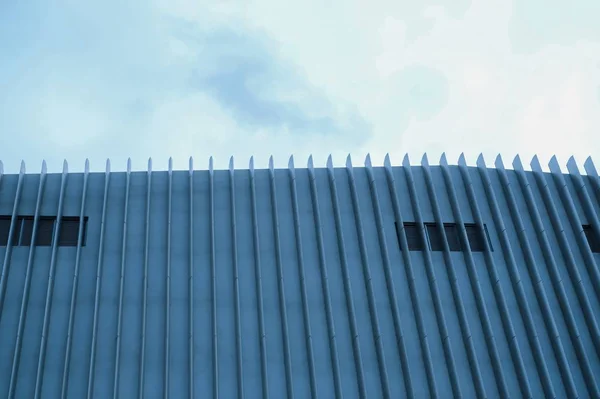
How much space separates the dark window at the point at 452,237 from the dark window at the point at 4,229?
16.2 meters

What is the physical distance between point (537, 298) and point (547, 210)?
14.0 feet

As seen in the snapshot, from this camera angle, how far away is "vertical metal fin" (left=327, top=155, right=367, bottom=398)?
2288cm

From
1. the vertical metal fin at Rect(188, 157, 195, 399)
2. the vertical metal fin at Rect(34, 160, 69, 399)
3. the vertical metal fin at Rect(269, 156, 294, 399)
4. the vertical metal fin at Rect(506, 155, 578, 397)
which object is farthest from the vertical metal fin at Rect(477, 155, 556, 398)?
the vertical metal fin at Rect(34, 160, 69, 399)

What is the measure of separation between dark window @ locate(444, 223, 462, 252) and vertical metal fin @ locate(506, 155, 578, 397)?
2.32 metres

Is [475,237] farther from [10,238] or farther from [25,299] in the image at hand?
[10,238]

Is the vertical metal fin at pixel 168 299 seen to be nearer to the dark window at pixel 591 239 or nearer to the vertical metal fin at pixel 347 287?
the vertical metal fin at pixel 347 287

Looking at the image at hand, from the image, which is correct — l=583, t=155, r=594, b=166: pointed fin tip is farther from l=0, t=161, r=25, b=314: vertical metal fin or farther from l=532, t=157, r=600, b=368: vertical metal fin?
l=0, t=161, r=25, b=314: vertical metal fin

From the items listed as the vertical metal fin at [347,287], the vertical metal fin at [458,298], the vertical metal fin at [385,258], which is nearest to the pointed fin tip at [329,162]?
the vertical metal fin at [347,287]

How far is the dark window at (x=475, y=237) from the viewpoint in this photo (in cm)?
2673

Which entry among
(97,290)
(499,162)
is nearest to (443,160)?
(499,162)

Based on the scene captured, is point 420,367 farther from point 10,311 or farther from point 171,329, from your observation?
point 10,311

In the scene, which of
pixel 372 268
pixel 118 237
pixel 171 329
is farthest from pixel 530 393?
pixel 118 237

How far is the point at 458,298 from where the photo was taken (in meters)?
24.9

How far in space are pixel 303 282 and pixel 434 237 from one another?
215 inches
